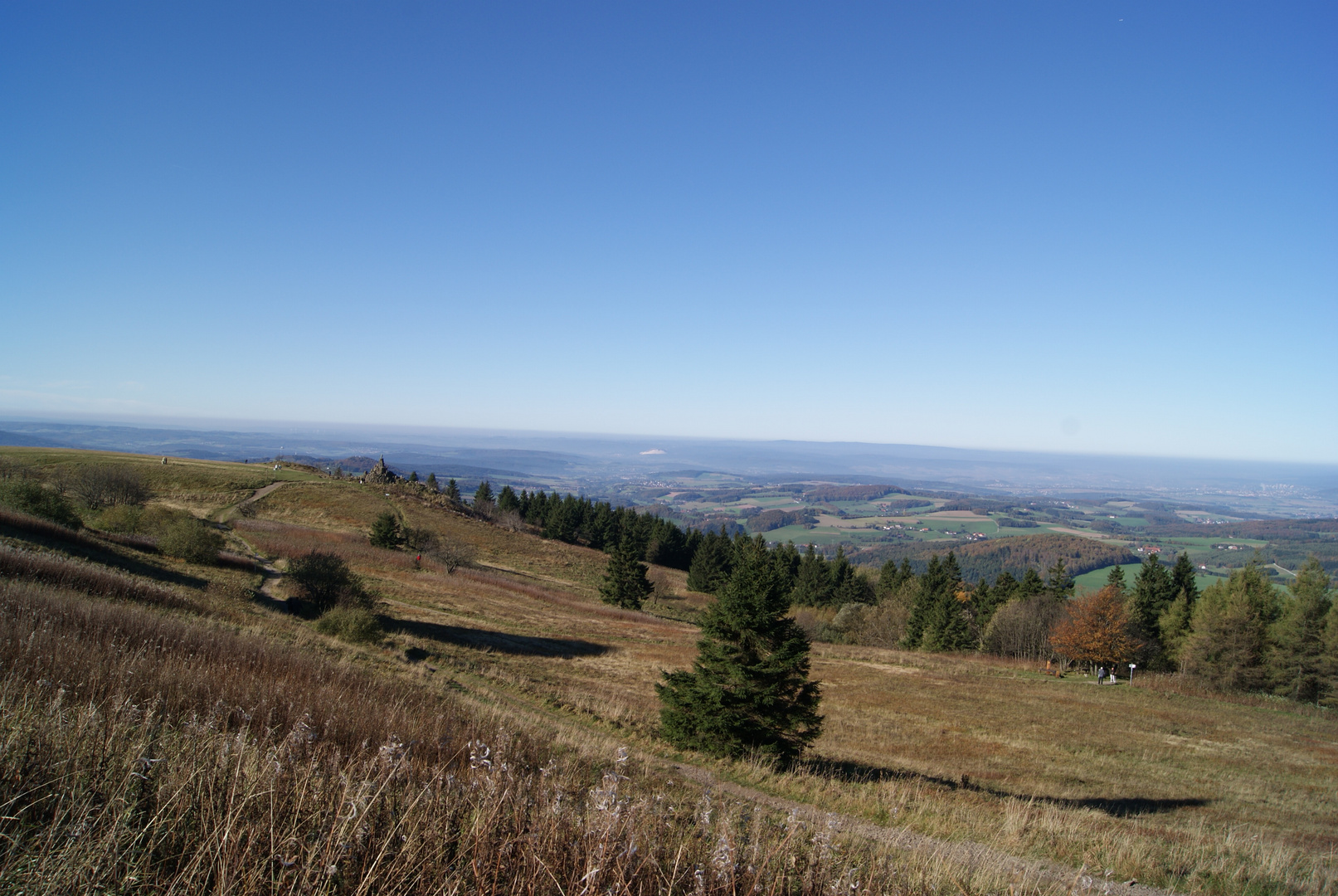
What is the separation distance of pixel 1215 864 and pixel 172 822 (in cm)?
1032

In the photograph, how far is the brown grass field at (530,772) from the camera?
7.87ft

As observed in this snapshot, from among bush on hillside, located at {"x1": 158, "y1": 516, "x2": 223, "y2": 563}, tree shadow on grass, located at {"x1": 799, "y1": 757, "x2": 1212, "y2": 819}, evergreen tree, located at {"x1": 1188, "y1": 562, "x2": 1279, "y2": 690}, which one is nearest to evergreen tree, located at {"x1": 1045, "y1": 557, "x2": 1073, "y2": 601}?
evergreen tree, located at {"x1": 1188, "y1": 562, "x2": 1279, "y2": 690}

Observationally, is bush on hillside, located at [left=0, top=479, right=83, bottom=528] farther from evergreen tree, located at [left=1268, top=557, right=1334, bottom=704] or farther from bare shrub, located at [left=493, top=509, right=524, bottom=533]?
evergreen tree, located at [left=1268, top=557, right=1334, bottom=704]

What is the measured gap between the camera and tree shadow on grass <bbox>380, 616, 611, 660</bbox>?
25094 millimetres

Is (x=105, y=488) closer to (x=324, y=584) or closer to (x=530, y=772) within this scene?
(x=324, y=584)

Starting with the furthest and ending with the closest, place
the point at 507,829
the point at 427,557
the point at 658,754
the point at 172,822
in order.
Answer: the point at 427,557, the point at 658,754, the point at 507,829, the point at 172,822

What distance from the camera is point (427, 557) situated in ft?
151

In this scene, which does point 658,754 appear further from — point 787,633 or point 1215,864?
point 1215,864

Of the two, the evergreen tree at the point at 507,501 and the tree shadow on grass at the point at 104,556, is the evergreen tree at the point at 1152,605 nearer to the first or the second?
the tree shadow on grass at the point at 104,556

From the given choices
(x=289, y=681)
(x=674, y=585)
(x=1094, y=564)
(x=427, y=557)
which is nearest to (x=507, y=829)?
(x=289, y=681)

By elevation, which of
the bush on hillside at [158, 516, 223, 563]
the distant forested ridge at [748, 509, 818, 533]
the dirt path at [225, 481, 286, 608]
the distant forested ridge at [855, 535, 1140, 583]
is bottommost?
the distant forested ridge at [748, 509, 818, 533]

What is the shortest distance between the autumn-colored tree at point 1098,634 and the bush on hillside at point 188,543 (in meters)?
Result: 51.1

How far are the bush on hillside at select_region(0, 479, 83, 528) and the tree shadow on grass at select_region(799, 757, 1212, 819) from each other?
30085 mm

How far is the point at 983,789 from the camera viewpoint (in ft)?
43.2
